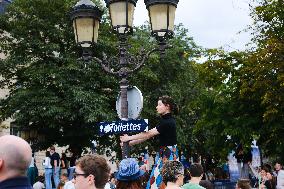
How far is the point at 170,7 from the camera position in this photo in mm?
9414

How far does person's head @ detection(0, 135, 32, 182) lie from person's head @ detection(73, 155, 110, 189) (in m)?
1.26

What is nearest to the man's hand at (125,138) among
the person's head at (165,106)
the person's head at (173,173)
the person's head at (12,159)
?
the person's head at (165,106)

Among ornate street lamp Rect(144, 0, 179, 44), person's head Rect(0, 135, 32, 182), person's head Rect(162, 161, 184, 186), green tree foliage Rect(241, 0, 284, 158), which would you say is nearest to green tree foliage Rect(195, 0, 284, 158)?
green tree foliage Rect(241, 0, 284, 158)

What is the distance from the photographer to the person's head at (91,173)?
4.62 meters

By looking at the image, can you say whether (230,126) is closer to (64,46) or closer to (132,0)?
(64,46)

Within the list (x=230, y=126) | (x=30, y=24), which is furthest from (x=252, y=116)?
(x=30, y=24)

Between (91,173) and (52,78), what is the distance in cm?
2480

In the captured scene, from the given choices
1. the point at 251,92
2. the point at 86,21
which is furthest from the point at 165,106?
the point at 251,92

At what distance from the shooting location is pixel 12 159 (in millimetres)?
3334

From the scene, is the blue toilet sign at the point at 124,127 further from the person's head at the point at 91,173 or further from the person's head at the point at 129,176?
the person's head at the point at 91,173

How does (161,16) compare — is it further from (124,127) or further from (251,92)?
(251,92)

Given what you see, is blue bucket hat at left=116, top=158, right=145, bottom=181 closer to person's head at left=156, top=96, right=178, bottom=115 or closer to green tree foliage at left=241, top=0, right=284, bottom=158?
person's head at left=156, top=96, right=178, bottom=115

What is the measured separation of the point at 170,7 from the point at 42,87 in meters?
20.2

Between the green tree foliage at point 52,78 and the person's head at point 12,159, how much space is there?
78.2 ft
